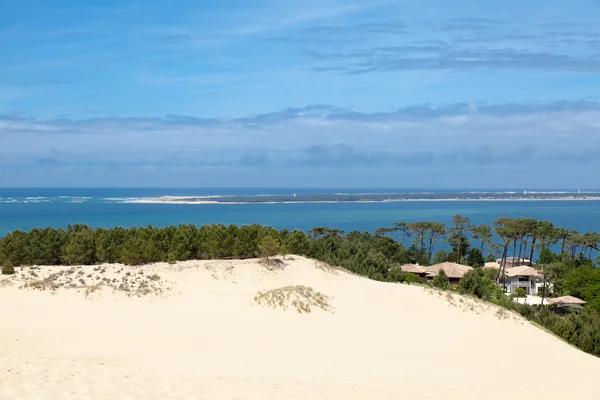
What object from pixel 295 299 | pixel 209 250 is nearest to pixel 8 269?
pixel 209 250

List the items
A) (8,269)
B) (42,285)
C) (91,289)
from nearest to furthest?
(91,289), (42,285), (8,269)

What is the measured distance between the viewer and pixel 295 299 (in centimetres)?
2081

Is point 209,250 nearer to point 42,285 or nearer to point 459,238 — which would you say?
point 42,285

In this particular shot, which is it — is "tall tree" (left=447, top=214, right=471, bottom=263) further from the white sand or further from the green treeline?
the white sand

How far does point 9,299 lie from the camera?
1969 cm

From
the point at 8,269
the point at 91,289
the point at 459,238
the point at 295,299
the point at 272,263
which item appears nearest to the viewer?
the point at 295,299

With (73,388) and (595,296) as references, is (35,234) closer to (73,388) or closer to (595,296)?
(73,388)

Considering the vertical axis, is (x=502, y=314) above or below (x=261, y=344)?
below

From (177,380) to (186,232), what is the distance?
1747 cm

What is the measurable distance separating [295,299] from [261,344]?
16.2ft

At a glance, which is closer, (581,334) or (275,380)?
(275,380)

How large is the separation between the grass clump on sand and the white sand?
319mm

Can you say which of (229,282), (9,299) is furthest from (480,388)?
(9,299)

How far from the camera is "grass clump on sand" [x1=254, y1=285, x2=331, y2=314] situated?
20453mm
